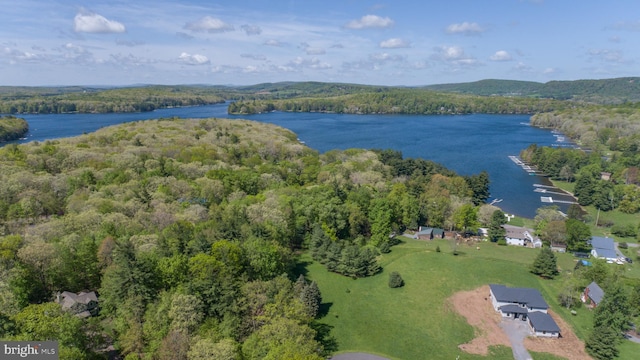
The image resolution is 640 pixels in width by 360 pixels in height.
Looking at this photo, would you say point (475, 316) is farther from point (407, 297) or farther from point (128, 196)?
point (128, 196)

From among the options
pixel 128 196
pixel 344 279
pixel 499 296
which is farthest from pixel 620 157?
pixel 128 196

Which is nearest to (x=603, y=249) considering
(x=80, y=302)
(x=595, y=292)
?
(x=595, y=292)

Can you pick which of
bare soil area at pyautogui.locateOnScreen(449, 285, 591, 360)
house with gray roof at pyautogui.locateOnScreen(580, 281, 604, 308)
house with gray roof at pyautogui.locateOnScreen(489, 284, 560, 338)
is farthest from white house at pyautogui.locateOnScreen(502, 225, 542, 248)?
house with gray roof at pyautogui.locateOnScreen(489, 284, 560, 338)

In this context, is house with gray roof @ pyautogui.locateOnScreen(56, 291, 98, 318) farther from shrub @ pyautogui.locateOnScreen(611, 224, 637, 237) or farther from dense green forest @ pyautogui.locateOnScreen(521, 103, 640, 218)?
dense green forest @ pyautogui.locateOnScreen(521, 103, 640, 218)

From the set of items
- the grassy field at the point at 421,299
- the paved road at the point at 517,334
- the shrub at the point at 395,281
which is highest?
the shrub at the point at 395,281

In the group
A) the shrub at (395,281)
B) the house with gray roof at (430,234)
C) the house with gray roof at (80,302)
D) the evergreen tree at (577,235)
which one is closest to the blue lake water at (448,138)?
the evergreen tree at (577,235)

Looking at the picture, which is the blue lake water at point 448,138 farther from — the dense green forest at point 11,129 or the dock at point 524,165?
the dense green forest at point 11,129
